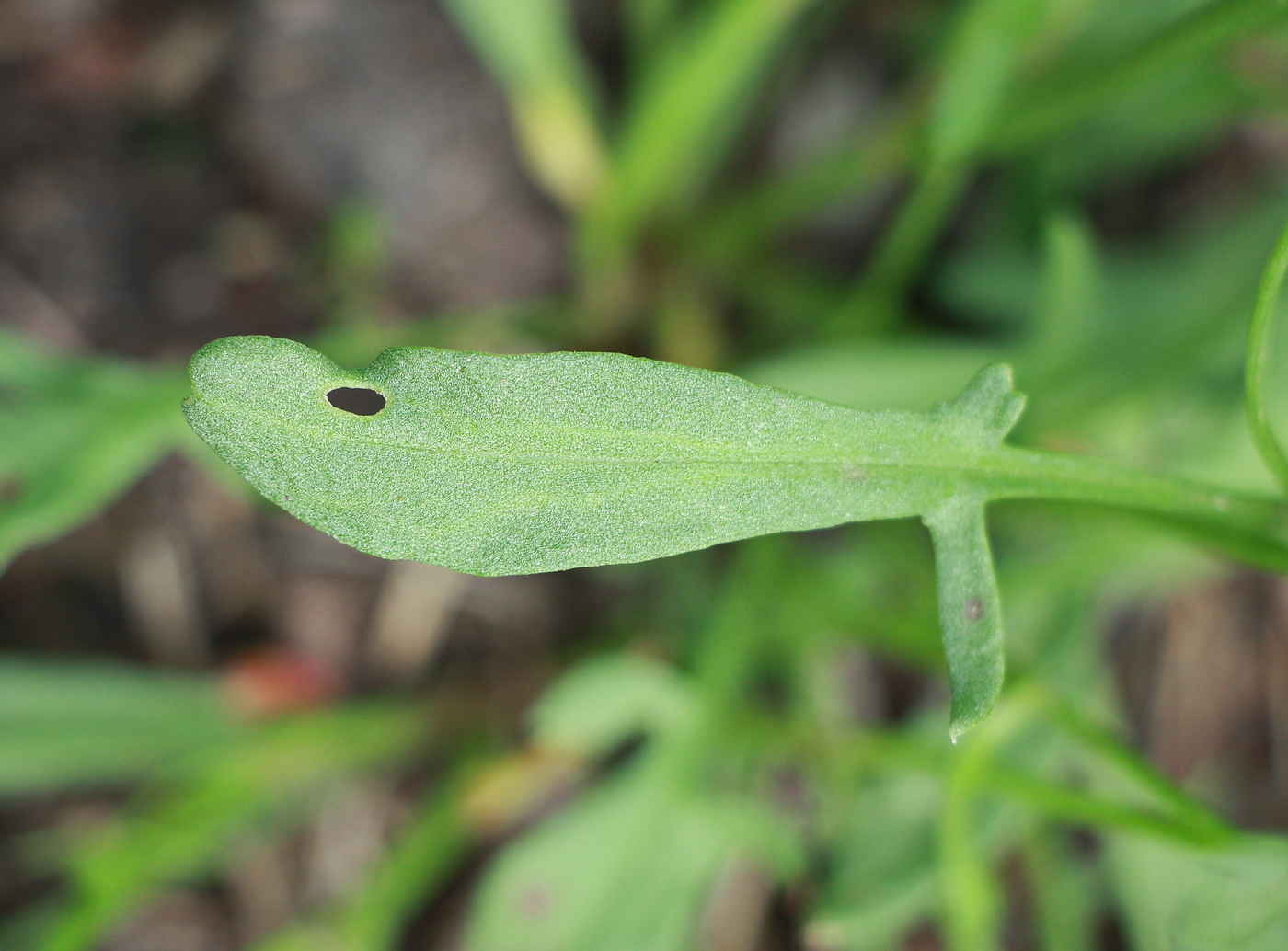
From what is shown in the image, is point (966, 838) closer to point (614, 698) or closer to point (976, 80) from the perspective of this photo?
point (614, 698)

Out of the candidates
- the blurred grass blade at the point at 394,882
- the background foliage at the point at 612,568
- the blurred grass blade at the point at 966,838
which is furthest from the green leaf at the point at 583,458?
the blurred grass blade at the point at 394,882

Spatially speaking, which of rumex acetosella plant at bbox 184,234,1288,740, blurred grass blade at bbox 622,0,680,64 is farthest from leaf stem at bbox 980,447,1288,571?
blurred grass blade at bbox 622,0,680,64

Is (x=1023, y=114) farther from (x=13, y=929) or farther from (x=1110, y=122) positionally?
(x=13, y=929)

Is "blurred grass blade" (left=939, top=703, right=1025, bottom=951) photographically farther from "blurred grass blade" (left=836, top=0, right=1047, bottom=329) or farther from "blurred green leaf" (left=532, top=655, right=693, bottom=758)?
"blurred grass blade" (left=836, top=0, right=1047, bottom=329)

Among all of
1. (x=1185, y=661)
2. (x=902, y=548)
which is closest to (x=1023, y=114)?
(x=902, y=548)

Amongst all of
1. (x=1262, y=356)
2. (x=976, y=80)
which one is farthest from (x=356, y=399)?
(x=1262, y=356)
